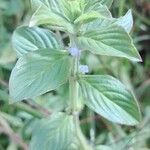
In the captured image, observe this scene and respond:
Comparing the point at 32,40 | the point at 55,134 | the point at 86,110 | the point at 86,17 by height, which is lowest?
the point at 86,110

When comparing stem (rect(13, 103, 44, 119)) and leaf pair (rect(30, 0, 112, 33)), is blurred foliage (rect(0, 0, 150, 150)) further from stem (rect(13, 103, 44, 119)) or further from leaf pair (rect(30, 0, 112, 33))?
leaf pair (rect(30, 0, 112, 33))

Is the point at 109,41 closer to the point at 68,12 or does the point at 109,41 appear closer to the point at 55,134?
the point at 68,12

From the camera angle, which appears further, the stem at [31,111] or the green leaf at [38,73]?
the stem at [31,111]

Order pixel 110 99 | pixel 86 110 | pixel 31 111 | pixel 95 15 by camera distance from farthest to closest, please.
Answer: pixel 86 110 < pixel 31 111 < pixel 110 99 < pixel 95 15

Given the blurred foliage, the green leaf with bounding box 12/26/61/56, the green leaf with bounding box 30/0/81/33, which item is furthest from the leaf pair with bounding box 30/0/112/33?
the blurred foliage

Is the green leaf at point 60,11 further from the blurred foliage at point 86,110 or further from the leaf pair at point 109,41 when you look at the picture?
the blurred foliage at point 86,110

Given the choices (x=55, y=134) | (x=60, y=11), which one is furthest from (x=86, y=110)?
(x=60, y=11)

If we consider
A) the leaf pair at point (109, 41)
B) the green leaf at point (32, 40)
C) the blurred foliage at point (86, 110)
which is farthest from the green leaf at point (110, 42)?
the blurred foliage at point (86, 110)
